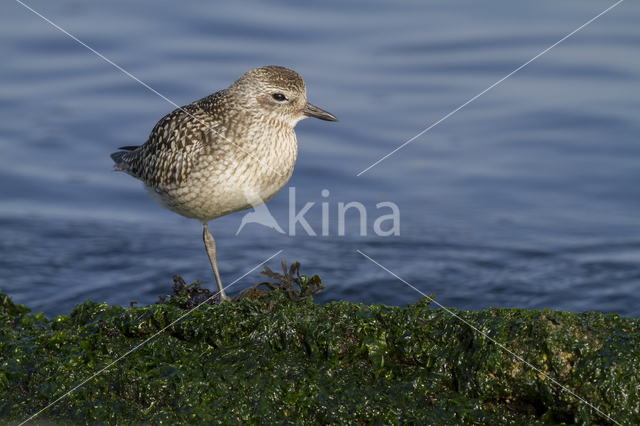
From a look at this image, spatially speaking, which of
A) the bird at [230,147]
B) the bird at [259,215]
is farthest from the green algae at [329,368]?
the bird at [259,215]

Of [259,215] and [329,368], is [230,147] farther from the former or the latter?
[259,215]

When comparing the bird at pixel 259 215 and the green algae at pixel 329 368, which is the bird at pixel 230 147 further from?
the green algae at pixel 329 368

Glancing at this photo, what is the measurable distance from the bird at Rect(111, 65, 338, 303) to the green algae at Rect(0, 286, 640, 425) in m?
0.90

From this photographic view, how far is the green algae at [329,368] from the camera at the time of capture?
326 centimetres

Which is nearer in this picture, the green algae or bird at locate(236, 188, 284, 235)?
the green algae

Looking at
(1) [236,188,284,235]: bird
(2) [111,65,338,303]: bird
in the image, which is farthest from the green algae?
(1) [236,188,284,235]: bird

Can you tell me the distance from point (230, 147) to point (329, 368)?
2120mm

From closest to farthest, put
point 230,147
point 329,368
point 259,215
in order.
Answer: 1. point 329,368
2. point 230,147
3. point 259,215

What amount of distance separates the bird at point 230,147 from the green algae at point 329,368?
2.94 feet

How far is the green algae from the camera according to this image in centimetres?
326

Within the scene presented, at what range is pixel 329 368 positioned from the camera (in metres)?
3.53

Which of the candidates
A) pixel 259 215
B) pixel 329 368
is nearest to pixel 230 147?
pixel 329 368

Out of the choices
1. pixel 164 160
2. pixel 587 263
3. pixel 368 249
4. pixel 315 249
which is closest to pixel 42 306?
pixel 164 160

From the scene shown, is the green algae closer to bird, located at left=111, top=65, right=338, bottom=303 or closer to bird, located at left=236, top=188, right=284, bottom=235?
bird, located at left=111, top=65, right=338, bottom=303
